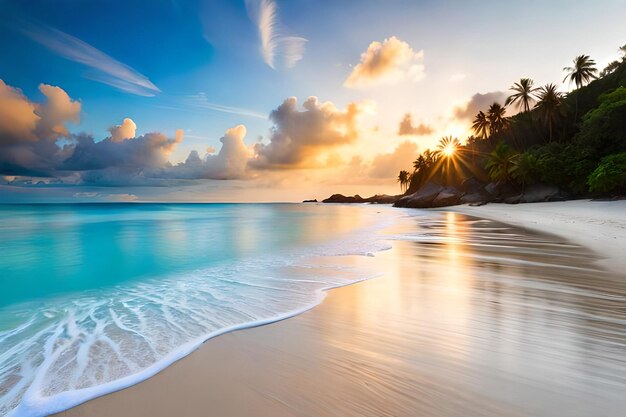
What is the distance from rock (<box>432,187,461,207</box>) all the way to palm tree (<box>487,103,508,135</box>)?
15224 mm

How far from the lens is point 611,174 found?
27.8 metres

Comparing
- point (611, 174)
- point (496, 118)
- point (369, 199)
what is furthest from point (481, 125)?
point (369, 199)

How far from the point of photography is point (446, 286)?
6.05m

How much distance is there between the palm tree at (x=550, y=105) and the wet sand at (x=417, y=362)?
57671 mm

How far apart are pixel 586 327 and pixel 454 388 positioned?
9.15ft

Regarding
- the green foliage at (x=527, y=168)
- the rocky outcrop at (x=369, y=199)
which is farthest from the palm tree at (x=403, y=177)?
the green foliage at (x=527, y=168)

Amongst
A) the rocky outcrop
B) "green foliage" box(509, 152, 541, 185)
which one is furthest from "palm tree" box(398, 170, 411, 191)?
"green foliage" box(509, 152, 541, 185)

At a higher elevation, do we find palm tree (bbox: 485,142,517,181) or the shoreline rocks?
palm tree (bbox: 485,142,517,181)

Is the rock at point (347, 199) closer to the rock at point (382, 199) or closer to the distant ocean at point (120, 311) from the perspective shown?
the rock at point (382, 199)

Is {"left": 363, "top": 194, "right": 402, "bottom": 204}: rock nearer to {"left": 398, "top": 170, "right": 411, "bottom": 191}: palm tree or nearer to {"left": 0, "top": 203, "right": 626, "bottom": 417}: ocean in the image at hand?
{"left": 398, "top": 170, "right": 411, "bottom": 191}: palm tree

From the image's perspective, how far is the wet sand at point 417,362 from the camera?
238 centimetres

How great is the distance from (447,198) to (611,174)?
109ft

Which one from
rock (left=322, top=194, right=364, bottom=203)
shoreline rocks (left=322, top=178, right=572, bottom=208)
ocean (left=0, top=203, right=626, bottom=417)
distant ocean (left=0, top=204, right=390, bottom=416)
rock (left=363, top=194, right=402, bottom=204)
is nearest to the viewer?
ocean (left=0, top=203, right=626, bottom=417)

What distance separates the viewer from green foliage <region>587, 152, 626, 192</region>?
89.9 feet
